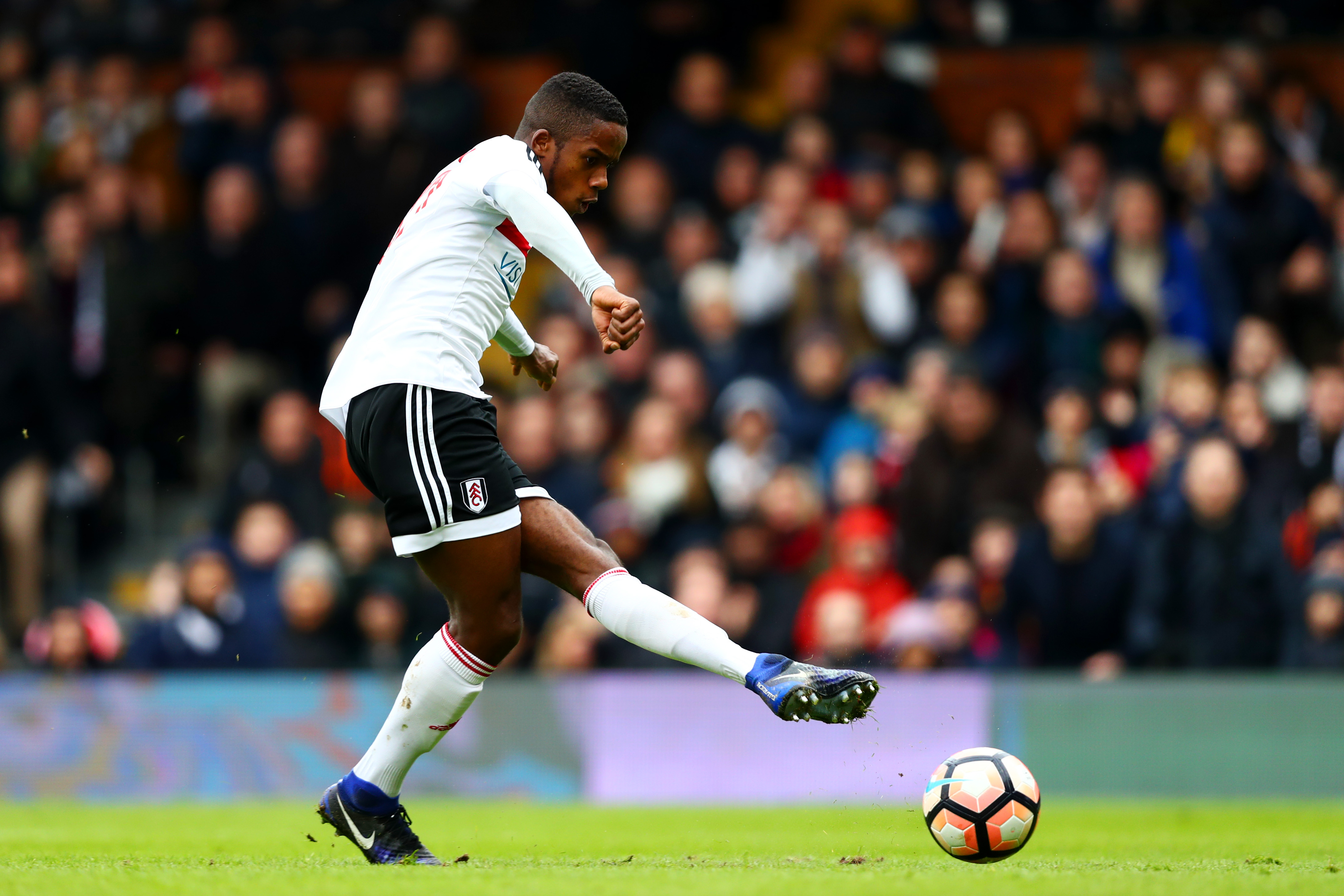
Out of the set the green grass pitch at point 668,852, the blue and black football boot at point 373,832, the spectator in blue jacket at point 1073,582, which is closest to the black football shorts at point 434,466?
the blue and black football boot at point 373,832

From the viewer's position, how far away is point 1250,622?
972 centimetres

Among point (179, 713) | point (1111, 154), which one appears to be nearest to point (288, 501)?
point (179, 713)

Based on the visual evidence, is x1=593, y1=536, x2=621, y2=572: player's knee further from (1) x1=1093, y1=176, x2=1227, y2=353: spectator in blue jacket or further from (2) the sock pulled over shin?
(1) x1=1093, y1=176, x2=1227, y2=353: spectator in blue jacket

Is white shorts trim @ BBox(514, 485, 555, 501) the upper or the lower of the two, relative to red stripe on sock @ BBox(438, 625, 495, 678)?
upper

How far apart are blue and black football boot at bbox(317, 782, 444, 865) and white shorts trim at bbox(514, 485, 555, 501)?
1037 mm

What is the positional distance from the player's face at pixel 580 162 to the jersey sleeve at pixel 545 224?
0.24 m

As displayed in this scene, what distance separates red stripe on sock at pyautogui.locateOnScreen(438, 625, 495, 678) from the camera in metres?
5.34

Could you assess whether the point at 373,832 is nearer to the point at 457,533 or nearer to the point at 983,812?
the point at 457,533

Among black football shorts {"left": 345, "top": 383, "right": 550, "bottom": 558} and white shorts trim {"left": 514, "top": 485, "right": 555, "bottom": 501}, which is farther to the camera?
white shorts trim {"left": 514, "top": 485, "right": 555, "bottom": 501}

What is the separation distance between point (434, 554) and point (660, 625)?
2.25ft

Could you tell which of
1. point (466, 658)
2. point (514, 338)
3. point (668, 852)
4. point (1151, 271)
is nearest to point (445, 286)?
point (514, 338)

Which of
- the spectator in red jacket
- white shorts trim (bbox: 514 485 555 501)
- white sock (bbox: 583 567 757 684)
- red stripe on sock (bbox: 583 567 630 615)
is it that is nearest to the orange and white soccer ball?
white sock (bbox: 583 567 757 684)

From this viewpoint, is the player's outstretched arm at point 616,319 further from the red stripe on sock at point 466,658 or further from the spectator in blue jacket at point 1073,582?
the spectator in blue jacket at point 1073,582

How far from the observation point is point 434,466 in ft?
16.8
